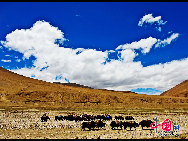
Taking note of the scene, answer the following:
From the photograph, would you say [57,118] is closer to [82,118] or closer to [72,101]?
[82,118]

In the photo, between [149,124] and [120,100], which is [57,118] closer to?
[149,124]

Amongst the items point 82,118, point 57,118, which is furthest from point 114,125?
point 57,118

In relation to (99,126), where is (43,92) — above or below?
above


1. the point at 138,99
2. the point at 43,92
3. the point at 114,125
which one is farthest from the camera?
the point at 138,99

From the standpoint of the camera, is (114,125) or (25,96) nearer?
(114,125)

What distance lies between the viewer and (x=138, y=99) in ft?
313

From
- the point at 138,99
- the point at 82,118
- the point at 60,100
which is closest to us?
the point at 82,118

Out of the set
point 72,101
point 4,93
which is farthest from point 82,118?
point 4,93

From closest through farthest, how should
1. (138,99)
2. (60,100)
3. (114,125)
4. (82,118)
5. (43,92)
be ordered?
1. (114,125)
2. (82,118)
3. (60,100)
4. (43,92)
5. (138,99)

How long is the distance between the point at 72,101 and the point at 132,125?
6324 cm

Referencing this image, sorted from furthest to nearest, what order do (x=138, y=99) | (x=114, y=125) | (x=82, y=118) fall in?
(x=138, y=99)
(x=82, y=118)
(x=114, y=125)

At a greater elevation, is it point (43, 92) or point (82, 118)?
point (43, 92)

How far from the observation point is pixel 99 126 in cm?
2300

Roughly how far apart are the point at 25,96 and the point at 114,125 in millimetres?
70417
